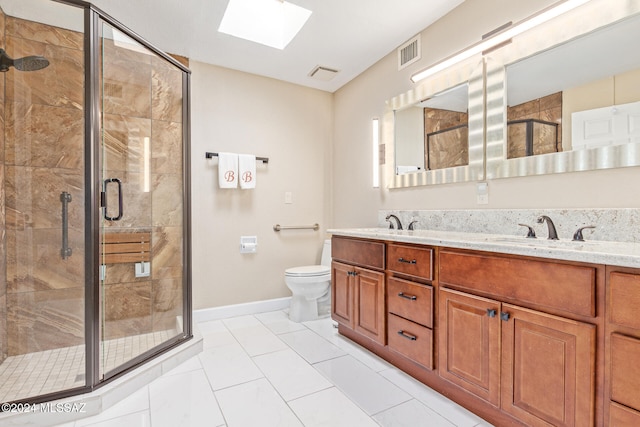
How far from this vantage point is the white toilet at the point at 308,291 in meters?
2.83

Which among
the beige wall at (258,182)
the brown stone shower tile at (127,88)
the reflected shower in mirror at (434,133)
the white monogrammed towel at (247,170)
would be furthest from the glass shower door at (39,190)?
the reflected shower in mirror at (434,133)

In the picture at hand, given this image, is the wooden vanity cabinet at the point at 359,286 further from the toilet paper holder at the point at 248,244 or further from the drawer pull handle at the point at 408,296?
the toilet paper holder at the point at 248,244

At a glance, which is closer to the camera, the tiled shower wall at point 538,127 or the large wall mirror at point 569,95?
the large wall mirror at point 569,95

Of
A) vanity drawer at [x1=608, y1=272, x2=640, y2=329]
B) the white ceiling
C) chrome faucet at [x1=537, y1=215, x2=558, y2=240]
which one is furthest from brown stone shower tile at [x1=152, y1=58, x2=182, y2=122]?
vanity drawer at [x1=608, y1=272, x2=640, y2=329]

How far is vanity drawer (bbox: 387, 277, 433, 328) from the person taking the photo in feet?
5.73

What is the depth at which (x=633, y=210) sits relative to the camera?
1.41 m

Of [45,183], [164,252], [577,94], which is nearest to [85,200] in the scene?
[45,183]

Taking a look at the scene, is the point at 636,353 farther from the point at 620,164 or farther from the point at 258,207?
the point at 258,207

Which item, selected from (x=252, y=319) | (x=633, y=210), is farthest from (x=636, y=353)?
(x=252, y=319)

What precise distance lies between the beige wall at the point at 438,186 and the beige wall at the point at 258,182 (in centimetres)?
28

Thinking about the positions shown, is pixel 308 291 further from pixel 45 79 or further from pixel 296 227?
pixel 45 79

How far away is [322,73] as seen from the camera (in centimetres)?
315

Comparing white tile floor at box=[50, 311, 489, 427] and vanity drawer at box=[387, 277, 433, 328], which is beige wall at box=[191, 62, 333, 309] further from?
vanity drawer at box=[387, 277, 433, 328]

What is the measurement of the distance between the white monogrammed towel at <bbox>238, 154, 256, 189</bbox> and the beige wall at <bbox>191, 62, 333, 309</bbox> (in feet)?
0.39
